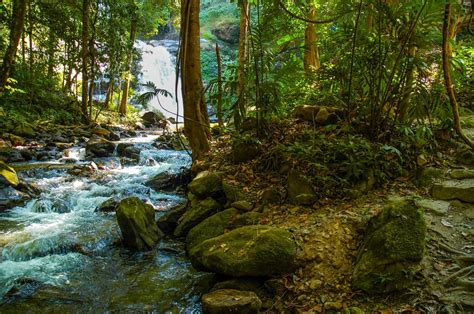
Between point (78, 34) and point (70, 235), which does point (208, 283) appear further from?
point (78, 34)

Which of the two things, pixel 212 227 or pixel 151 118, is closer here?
pixel 212 227

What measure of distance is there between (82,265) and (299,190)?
273 centimetres

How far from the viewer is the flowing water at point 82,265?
134 inches

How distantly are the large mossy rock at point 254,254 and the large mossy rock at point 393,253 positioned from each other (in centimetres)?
60

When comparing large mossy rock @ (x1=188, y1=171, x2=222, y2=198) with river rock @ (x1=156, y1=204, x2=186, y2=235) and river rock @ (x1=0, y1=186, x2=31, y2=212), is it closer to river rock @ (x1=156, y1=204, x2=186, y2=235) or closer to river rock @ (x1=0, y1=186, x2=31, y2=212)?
river rock @ (x1=156, y1=204, x2=186, y2=235)

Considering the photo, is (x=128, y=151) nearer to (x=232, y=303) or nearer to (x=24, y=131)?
(x=24, y=131)

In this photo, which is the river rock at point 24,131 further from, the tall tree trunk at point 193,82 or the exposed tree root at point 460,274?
the exposed tree root at point 460,274

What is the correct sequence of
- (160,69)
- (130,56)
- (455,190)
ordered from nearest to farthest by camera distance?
(455,190) → (130,56) → (160,69)

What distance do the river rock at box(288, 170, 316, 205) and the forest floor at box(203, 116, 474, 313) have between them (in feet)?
0.26

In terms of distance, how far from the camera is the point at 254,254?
307cm

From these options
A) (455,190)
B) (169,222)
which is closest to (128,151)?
(169,222)

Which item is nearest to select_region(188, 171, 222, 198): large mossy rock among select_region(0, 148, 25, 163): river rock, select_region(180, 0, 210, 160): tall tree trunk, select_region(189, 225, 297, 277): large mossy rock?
select_region(180, 0, 210, 160): tall tree trunk

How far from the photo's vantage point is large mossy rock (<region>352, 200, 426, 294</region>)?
2680mm

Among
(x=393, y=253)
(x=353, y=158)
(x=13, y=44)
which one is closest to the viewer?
(x=393, y=253)
